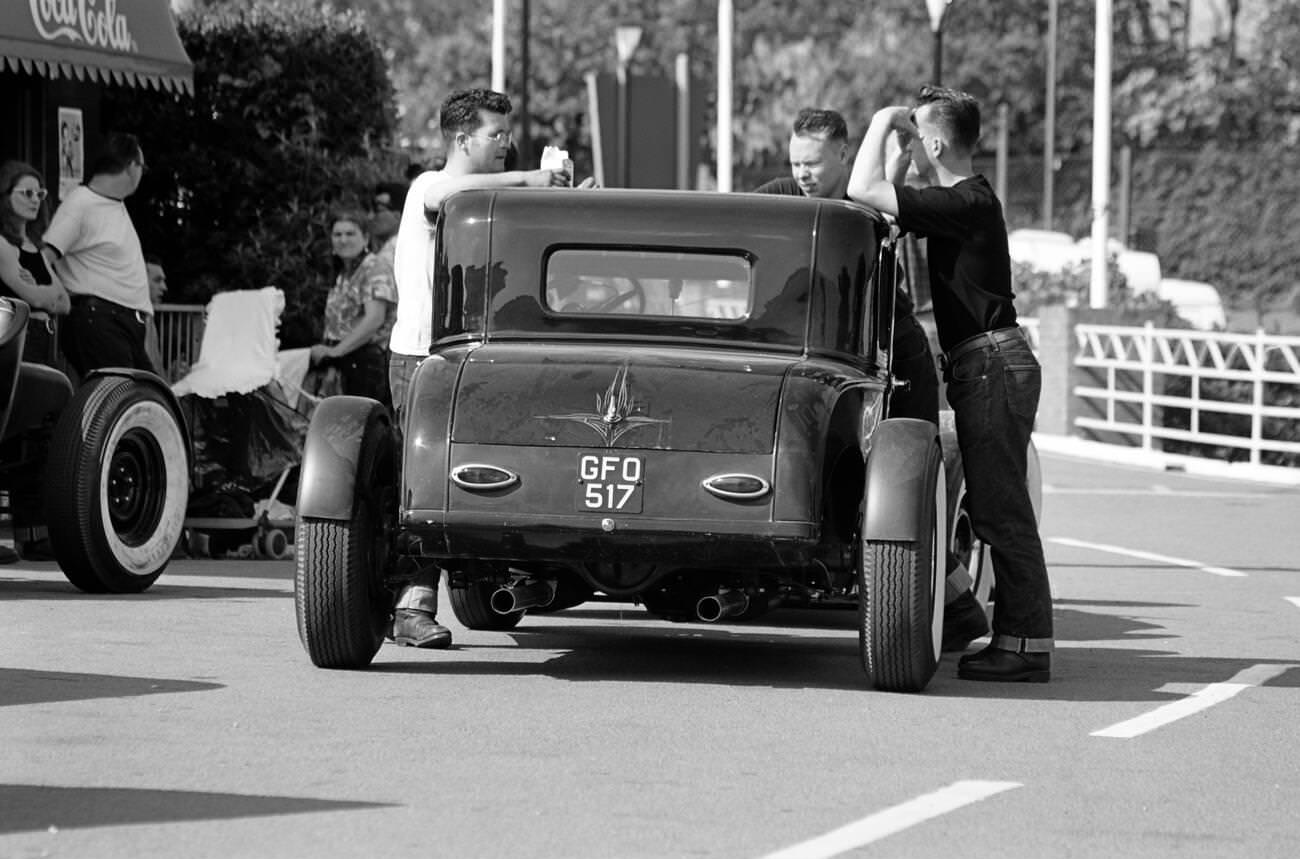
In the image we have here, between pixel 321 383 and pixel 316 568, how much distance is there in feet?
18.4

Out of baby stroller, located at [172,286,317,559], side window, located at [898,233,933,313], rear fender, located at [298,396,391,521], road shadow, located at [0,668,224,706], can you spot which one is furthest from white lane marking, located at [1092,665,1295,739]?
baby stroller, located at [172,286,317,559]

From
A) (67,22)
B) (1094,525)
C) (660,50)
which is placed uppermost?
(660,50)

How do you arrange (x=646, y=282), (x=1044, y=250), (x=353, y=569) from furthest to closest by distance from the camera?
(x=1044, y=250) → (x=646, y=282) → (x=353, y=569)

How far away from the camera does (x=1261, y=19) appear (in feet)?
200

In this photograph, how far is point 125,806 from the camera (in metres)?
5.95

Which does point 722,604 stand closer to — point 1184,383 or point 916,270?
point 916,270

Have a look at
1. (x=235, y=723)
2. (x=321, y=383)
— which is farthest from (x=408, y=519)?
(x=321, y=383)

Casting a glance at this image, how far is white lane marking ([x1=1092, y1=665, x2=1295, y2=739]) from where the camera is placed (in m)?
7.54

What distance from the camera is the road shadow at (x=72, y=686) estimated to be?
24.9 ft

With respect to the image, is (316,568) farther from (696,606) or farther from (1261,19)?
(1261,19)

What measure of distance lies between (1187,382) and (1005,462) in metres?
16.5

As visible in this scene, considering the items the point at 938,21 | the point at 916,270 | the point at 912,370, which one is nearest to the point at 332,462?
the point at 912,370

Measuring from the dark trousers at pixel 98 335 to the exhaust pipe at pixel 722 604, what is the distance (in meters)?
4.84

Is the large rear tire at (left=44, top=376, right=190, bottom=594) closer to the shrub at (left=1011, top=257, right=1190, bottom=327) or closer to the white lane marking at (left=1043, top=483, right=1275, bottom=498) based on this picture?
the white lane marking at (left=1043, top=483, right=1275, bottom=498)
